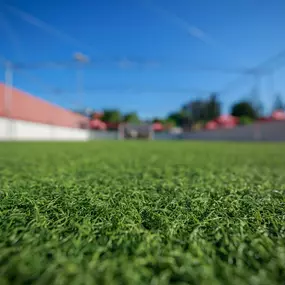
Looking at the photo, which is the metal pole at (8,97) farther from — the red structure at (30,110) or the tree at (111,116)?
the tree at (111,116)

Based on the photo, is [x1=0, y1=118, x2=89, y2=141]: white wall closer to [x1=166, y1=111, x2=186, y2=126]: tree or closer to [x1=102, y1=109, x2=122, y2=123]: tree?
[x1=102, y1=109, x2=122, y2=123]: tree

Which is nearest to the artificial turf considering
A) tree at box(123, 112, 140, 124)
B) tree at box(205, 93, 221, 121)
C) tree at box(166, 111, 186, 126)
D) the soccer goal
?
tree at box(205, 93, 221, 121)

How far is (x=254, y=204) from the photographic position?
30.7 inches

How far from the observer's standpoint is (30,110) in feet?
56.4

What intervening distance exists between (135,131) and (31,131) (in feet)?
51.6

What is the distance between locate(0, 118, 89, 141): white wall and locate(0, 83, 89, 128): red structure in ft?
1.32

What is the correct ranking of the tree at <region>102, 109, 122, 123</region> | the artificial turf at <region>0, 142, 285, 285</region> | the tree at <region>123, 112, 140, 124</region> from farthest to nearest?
1. the tree at <region>123, 112, 140, 124</region>
2. the tree at <region>102, 109, 122, 123</region>
3. the artificial turf at <region>0, 142, 285, 285</region>

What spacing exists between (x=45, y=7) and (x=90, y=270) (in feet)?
66.4

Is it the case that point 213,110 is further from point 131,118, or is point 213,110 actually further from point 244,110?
point 131,118

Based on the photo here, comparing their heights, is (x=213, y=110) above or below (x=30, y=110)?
above

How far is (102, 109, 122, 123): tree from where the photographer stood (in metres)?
36.2

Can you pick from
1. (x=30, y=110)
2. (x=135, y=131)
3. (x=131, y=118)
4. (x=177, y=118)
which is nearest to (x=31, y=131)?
(x=30, y=110)

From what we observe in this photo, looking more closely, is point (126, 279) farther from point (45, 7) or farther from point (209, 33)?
point (45, 7)

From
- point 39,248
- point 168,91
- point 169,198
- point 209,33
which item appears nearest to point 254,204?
point 169,198
